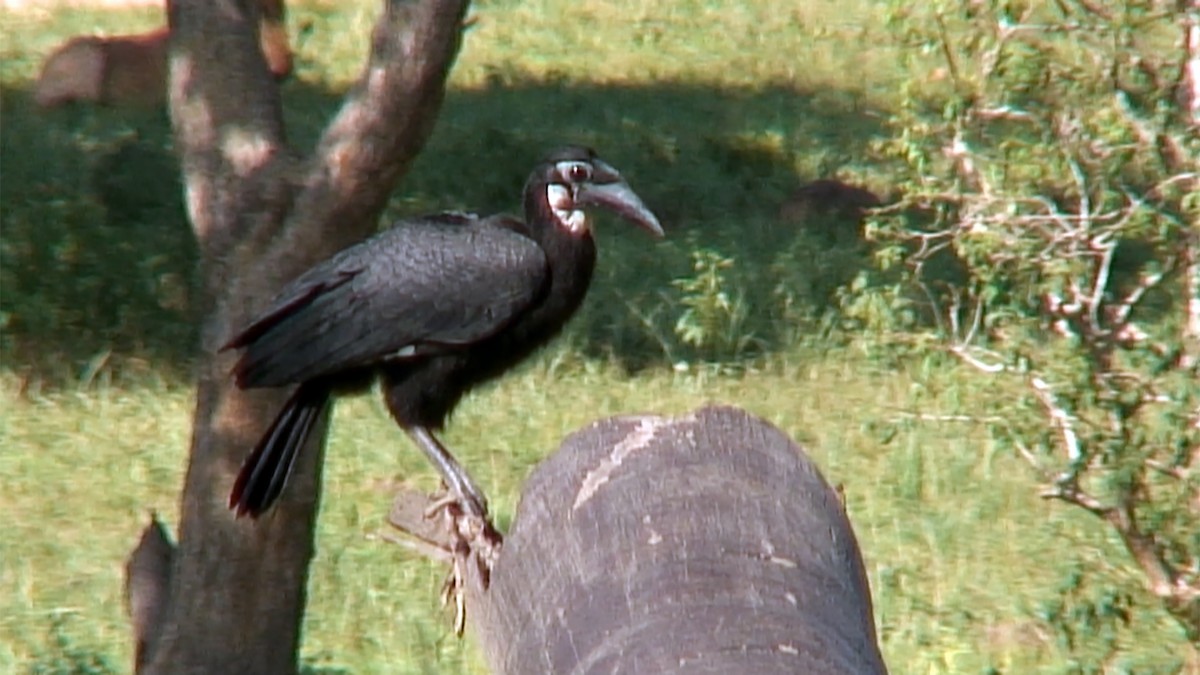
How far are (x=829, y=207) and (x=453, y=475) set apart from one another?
5.19 metres

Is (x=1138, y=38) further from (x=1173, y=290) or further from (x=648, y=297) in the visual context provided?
(x=648, y=297)

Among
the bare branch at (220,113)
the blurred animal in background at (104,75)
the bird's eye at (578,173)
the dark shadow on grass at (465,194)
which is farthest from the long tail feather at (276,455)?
the blurred animal in background at (104,75)

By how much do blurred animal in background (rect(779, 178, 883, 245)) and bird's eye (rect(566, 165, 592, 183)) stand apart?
4.58 meters

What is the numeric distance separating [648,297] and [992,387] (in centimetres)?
240

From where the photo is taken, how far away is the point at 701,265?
7020 millimetres

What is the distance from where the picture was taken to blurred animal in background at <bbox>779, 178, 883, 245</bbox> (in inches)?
338

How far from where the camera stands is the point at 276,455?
388cm

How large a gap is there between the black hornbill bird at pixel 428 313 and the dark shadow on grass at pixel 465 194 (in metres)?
2.97

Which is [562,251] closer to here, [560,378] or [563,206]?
[563,206]

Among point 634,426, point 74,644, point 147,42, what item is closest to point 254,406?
point 74,644

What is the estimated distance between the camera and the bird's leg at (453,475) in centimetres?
371

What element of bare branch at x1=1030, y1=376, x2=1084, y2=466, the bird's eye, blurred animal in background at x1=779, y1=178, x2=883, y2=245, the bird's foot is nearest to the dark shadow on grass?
blurred animal in background at x1=779, y1=178, x2=883, y2=245

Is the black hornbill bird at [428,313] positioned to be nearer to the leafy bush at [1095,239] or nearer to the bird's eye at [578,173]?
the bird's eye at [578,173]

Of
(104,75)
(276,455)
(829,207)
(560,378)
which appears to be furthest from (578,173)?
(104,75)
